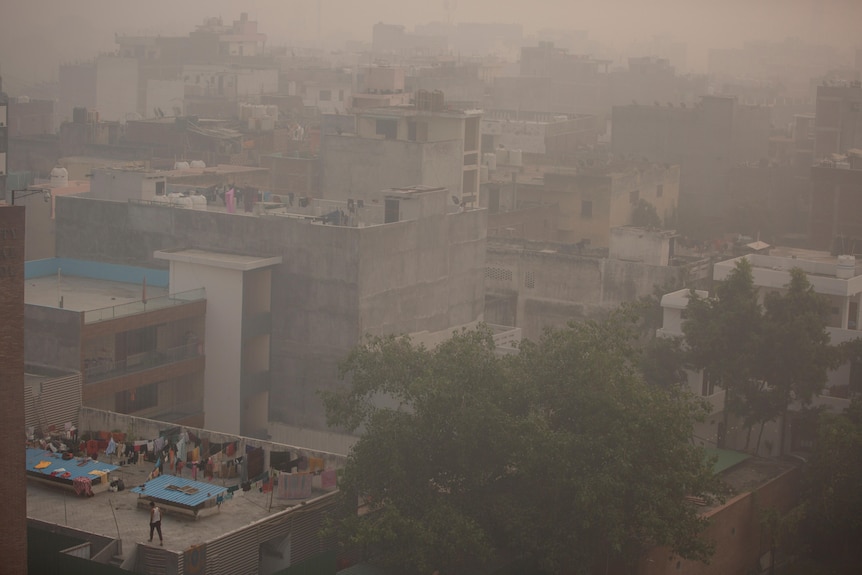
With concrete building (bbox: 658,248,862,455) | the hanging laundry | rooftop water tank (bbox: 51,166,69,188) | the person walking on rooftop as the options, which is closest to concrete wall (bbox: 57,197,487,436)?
concrete building (bbox: 658,248,862,455)

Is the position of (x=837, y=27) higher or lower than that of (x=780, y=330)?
higher

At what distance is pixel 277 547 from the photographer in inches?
762

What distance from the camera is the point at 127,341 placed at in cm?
2675

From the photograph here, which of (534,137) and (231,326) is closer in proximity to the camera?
(231,326)

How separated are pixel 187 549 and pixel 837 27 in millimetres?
69025

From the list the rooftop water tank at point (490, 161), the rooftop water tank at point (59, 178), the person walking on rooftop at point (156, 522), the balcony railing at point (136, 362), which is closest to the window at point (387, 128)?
the rooftop water tank at point (59, 178)

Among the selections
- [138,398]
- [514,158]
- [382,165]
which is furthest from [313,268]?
[514,158]

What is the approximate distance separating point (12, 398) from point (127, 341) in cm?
1018

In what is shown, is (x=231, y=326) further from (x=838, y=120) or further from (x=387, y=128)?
(x=838, y=120)

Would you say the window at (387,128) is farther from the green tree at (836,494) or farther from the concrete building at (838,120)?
the concrete building at (838,120)

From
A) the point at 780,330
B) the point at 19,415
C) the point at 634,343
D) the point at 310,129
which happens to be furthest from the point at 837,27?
the point at 19,415

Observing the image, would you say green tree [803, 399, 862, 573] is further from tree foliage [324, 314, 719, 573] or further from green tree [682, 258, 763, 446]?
tree foliage [324, 314, 719, 573]

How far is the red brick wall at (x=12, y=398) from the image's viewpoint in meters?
16.4

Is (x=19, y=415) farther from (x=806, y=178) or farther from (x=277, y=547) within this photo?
(x=806, y=178)
